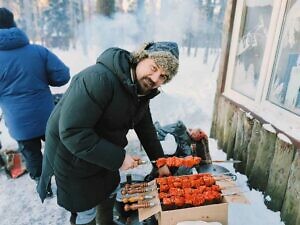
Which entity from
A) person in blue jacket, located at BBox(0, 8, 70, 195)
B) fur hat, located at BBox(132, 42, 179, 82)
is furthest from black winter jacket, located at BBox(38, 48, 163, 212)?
person in blue jacket, located at BBox(0, 8, 70, 195)

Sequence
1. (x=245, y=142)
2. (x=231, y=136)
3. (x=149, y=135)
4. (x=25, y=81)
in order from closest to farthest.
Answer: (x=149, y=135), (x=25, y=81), (x=245, y=142), (x=231, y=136)

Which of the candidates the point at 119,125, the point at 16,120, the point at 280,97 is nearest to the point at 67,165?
the point at 119,125

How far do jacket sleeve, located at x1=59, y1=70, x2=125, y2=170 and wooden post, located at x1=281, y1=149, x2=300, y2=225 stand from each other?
225 cm

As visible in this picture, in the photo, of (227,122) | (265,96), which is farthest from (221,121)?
(265,96)

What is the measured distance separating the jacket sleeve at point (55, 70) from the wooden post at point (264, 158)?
108 inches

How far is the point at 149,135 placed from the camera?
2.61 metres

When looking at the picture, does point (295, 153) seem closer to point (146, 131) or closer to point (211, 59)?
point (146, 131)

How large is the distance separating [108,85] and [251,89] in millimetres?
2875

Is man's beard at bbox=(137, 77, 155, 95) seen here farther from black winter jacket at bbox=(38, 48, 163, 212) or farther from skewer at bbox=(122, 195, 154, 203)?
skewer at bbox=(122, 195, 154, 203)

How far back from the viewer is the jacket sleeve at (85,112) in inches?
65.9

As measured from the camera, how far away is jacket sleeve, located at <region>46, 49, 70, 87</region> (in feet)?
10.8

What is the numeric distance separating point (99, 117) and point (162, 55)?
0.62 metres

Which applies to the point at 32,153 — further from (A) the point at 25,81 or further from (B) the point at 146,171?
(B) the point at 146,171

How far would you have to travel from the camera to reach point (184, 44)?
17.6m
